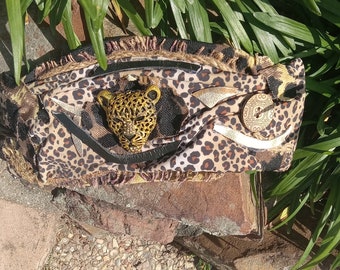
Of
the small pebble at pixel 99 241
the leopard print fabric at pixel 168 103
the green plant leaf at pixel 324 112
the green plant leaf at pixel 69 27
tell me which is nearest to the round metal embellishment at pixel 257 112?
the leopard print fabric at pixel 168 103

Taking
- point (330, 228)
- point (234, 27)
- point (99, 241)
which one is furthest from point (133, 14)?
point (99, 241)

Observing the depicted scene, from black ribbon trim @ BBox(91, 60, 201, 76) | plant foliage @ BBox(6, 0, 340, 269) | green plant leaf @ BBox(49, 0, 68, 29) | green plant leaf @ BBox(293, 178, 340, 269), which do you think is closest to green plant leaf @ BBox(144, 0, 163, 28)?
plant foliage @ BBox(6, 0, 340, 269)

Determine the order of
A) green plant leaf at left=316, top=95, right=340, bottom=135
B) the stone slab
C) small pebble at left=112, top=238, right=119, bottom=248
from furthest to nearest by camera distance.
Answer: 1. small pebble at left=112, top=238, right=119, bottom=248
2. the stone slab
3. green plant leaf at left=316, top=95, right=340, bottom=135

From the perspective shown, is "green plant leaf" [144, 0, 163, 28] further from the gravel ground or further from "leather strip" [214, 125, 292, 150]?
the gravel ground

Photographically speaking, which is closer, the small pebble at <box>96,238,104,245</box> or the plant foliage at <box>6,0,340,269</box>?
the plant foliage at <box>6,0,340,269</box>

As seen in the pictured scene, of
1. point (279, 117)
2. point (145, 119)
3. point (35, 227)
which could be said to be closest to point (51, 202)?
point (35, 227)

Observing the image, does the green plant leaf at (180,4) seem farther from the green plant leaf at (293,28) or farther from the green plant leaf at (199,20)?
the green plant leaf at (293,28)

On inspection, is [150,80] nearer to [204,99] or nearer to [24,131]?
[204,99]
